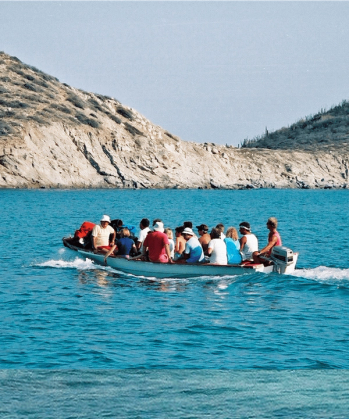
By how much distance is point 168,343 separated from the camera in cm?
1270

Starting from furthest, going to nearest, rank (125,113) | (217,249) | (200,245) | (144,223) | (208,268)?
1. (125,113)
2. (144,223)
3. (200,245)
4. (208,268)
5. (217,249)

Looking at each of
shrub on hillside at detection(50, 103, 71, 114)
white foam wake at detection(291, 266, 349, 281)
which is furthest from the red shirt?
shrub on hillside at detection(50, 103, 71, 114)

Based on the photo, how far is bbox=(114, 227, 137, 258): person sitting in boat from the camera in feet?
69.7

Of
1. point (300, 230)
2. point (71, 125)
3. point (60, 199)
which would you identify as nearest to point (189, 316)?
point (300, 230)

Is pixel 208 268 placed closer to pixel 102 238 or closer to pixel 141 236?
pixel 141 236

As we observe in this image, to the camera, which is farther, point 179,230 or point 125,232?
point 125,232

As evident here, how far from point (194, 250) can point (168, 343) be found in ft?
24.1

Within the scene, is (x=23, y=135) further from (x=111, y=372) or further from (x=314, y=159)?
(x=111, y=372)

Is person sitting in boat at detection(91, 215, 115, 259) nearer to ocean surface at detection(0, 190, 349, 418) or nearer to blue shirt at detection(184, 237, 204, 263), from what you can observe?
ocean surface at detection(0, 190, 349, 418)

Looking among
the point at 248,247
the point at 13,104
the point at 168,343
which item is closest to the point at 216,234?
the point at 248,247

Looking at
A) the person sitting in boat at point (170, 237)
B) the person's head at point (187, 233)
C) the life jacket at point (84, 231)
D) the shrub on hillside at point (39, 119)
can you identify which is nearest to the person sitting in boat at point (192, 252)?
the person's head at point (187, 233)

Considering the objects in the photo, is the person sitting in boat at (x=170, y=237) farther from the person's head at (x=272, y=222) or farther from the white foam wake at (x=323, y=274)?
the white foam wake at (x=323, y=274)

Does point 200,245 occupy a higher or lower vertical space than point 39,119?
lower

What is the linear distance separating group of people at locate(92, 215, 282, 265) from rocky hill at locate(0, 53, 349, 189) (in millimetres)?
62885
